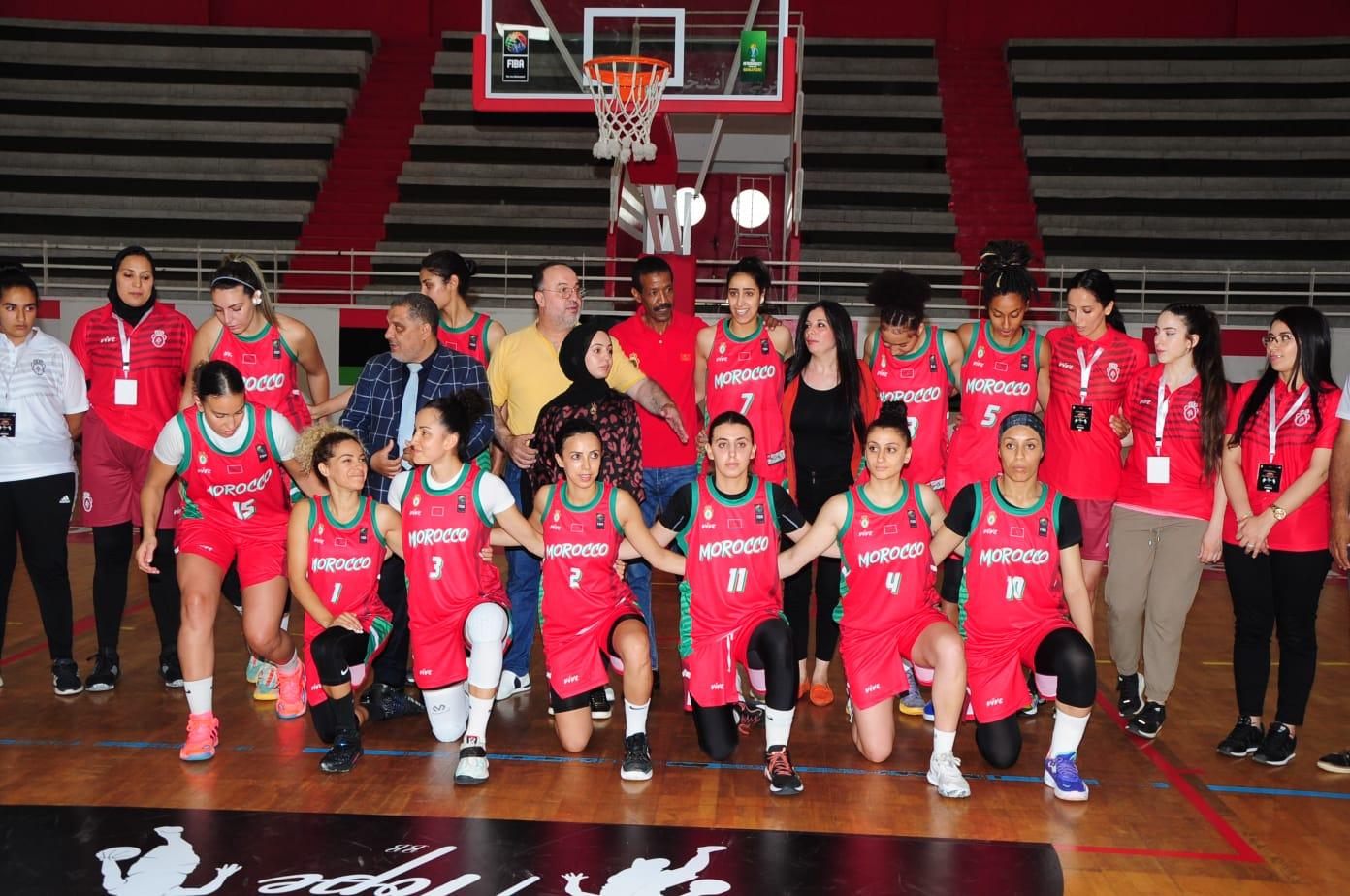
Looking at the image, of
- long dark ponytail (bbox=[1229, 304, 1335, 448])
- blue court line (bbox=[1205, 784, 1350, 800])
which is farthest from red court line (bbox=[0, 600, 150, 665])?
long dark ponytail (bbox=[1229, 304, 1335, 448])

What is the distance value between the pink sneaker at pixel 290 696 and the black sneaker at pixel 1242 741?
394 centimetres

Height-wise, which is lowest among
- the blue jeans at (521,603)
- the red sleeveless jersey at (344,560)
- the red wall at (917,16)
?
the blue jeans at (521,603)

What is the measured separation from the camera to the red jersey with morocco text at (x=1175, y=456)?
4.84 meters

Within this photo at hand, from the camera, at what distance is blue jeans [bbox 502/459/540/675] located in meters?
5.23

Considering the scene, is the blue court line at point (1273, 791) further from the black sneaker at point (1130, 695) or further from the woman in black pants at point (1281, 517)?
the black sneaker at point (1130, 695)

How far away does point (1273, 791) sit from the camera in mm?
4383

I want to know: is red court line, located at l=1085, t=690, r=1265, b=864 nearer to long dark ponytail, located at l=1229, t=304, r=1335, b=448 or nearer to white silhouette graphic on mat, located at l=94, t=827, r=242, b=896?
long dark ponytail, located at l=1229, t=304, r=1335, b=448

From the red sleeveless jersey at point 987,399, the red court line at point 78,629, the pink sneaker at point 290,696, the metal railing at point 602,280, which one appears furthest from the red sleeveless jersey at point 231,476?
the metal railing at point 602,280

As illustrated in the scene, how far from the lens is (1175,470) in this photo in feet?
16.0

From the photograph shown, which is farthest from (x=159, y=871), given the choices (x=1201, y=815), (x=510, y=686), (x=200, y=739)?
(x=1201, y=815)

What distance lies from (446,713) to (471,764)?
0.49 metres

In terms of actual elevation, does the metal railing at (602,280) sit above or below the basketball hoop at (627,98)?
below

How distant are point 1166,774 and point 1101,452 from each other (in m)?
1.43

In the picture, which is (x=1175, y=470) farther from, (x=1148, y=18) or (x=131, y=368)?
(x=1148, y=18)
